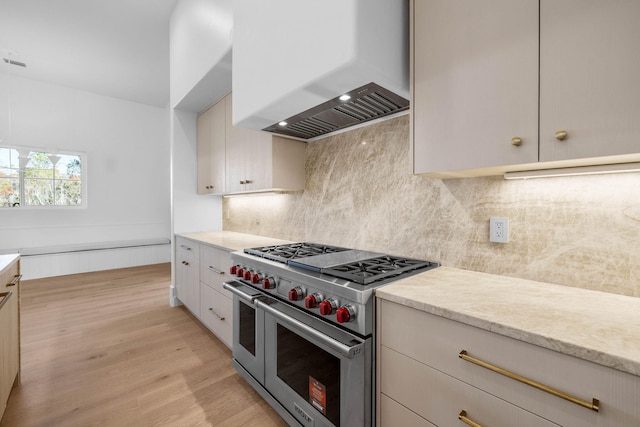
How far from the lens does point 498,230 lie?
52.0 inches

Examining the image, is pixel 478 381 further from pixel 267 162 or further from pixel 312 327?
pixel 267 162

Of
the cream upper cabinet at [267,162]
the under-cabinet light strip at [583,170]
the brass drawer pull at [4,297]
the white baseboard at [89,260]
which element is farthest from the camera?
the white baseboard at [89,260]

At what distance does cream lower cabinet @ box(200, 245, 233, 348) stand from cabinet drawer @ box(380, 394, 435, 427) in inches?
54.1

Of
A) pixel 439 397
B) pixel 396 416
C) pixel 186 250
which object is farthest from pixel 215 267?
pixel 439 397

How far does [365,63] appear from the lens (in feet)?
3.87

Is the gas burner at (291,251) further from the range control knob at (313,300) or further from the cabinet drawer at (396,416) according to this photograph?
the cabinet drawer at (396,416)

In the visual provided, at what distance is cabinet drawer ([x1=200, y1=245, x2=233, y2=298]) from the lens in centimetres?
220

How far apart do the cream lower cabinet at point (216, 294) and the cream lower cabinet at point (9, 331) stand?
1166 millimetres

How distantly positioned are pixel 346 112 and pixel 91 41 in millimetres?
3794

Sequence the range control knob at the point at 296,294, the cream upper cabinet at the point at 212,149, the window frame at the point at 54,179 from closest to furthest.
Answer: the range control knob at the point at 296,294, the cream upper cabinet at the point at 212,149, the window frame at the point at 54,179

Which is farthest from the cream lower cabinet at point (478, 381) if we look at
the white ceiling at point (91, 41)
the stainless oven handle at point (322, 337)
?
the white ceiling at point (91, 41)

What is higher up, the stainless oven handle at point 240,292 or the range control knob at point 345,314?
the range control knob at point 345,314

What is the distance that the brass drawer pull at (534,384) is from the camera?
2.16ft

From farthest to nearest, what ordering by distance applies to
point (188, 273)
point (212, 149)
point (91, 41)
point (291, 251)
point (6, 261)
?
point (91, 41) < point (212, 149) < point (188, 273) < point (291, 251) < point (6, 261)
